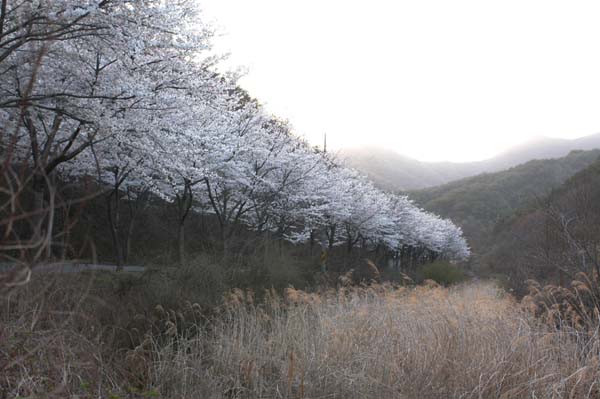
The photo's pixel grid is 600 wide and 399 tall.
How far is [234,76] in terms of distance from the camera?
657 inches

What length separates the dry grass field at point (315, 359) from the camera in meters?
4.77

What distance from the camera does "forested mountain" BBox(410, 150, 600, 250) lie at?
10656 centimetres

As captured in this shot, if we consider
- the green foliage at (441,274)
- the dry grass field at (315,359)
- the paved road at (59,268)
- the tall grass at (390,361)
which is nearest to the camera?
the paved road at (59,268)

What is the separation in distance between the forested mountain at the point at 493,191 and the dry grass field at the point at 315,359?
9620 cm

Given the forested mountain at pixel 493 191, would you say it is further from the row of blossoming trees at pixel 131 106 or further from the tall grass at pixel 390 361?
the tall grass at pixel 390 361

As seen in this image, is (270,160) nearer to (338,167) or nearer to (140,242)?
(140,242)

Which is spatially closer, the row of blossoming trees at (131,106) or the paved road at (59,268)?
the paved road at (59,268)

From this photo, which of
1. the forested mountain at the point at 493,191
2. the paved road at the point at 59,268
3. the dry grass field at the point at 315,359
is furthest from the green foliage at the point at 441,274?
the forested mountain at the point at 493,191

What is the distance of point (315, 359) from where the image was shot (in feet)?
20.1

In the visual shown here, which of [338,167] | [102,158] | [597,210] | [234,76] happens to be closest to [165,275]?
[102,158]

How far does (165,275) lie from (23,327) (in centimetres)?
492

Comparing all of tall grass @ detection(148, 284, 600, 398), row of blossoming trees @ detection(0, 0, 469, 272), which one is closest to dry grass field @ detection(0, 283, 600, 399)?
tall grass @ detection(148, 284, 600, 398)

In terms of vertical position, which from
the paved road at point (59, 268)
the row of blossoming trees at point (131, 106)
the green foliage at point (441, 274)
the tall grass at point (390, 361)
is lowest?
the green foliage at point (441, 274)

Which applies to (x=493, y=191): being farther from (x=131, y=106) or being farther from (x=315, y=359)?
(x=315, y=359)
